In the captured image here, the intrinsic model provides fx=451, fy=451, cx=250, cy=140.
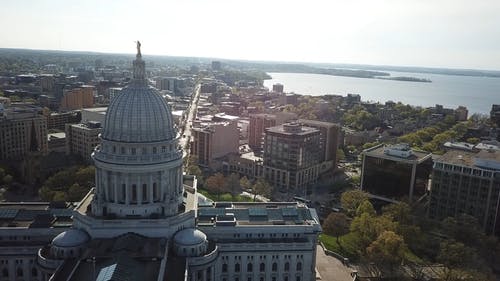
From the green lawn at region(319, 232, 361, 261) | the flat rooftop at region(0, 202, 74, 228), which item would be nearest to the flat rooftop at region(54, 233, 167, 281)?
the flat rooftop at region(0, 202, 74, 228)

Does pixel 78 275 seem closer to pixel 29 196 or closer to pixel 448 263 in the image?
pixel 448 263

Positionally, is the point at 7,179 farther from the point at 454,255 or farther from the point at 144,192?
the point at 454,255

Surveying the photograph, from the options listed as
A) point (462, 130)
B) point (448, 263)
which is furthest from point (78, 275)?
point (462, 130)

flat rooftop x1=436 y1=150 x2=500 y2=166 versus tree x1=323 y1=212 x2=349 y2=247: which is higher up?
flat rooftop x1=436 y1=150 x2=500 y2=166

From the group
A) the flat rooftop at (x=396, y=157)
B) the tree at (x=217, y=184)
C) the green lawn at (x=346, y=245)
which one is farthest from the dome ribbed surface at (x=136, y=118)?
the flat rooftop at (x=396, y=157)

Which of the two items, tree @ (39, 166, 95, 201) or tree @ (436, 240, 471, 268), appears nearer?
tree @ (436, 240, 471, 268)

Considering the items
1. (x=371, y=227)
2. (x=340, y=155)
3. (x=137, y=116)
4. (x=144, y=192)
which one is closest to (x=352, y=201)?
(x=371, y=227)

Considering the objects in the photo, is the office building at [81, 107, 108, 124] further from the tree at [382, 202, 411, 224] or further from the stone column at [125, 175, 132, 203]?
the tree at [382, 202, 411, 224]

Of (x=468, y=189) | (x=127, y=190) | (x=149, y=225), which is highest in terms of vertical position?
(x=127, y=190)
